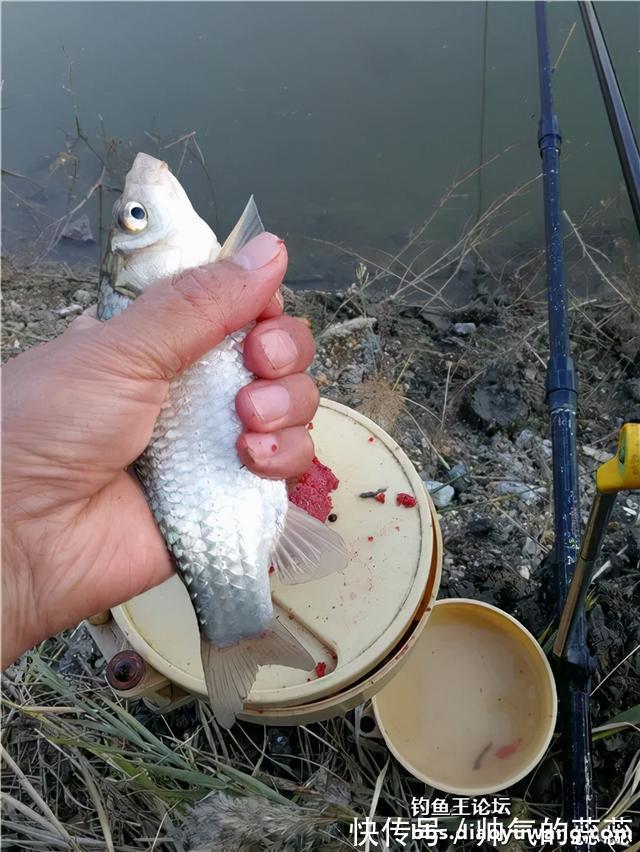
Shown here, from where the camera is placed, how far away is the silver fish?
5.23 feet

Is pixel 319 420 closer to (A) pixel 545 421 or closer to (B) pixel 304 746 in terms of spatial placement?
(B) pixel 304 746

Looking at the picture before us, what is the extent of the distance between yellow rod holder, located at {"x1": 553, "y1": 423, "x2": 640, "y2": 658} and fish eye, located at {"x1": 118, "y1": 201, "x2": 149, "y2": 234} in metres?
1.24

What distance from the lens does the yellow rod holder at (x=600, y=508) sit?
1.09 metres

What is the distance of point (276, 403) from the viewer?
5.72ft

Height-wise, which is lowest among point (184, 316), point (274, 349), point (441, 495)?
point (441, 495)

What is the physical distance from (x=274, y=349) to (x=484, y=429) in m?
1.82

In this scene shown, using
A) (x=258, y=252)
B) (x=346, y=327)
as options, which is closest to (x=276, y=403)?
(x=258, y=252)

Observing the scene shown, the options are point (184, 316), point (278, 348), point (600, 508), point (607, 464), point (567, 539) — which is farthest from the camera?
point (567, 539)

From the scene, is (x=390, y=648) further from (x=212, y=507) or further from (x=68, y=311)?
(x=68, y=311)

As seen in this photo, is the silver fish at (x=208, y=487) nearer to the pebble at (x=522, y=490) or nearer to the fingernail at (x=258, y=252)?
the fingernail at (x=258, y=252)

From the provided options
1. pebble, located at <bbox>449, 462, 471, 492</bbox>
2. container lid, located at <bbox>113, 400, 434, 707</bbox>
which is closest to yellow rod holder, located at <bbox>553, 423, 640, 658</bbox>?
container lid, located at <bbox>113, 400, 434, 707</bbox>

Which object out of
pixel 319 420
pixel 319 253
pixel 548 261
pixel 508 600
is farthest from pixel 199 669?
pixel 319 253

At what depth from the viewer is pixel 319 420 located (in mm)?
2221

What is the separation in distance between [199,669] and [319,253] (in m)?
3.78
